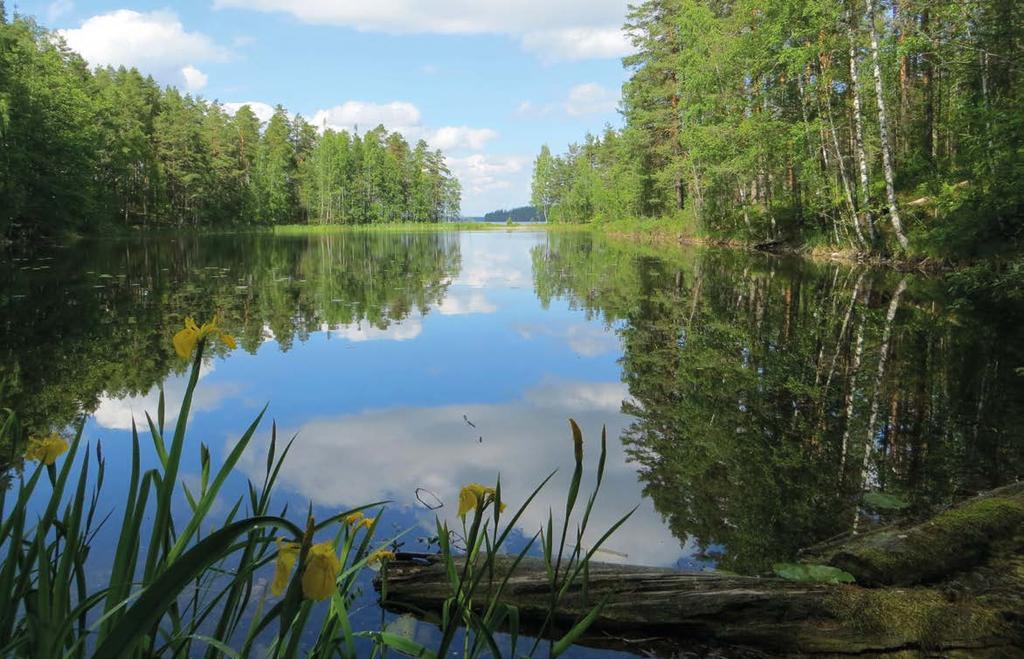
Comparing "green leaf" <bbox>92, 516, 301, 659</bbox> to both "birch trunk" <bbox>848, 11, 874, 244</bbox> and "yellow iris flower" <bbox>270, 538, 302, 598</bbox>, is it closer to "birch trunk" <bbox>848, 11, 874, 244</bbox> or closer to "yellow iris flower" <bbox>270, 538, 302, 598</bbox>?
"yellow iris flower" <bbox>270, 538, 302, 598</bbox>

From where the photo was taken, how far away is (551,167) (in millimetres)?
98500

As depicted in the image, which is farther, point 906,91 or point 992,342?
point 906,91

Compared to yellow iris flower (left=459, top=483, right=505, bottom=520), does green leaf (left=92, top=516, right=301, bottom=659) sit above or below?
above

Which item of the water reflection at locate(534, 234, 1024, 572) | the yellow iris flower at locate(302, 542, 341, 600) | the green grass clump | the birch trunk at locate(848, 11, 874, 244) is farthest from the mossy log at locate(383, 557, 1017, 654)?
the birch trunk at locate(848, 11, 874, 244)

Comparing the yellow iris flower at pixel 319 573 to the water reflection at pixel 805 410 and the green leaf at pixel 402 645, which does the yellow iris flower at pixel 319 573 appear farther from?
the water reflection at pixel 805 410

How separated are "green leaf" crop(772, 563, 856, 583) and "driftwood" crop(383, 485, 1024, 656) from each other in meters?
0.09

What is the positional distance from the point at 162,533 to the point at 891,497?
13.7ft

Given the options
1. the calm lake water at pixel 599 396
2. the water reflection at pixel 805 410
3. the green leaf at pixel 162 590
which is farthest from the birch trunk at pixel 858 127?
the green leaf at pixel 162 590

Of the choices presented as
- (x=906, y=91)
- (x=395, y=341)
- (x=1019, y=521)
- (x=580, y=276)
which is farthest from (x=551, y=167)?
(x=1019, y=521)

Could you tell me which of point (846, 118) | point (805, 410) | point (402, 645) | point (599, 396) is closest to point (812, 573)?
point (402, 645)

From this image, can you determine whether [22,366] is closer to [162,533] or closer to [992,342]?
[162,533]

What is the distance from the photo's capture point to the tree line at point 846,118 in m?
12.8

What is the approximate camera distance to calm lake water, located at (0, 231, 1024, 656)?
4.08 metres

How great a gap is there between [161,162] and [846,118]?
166 ft
